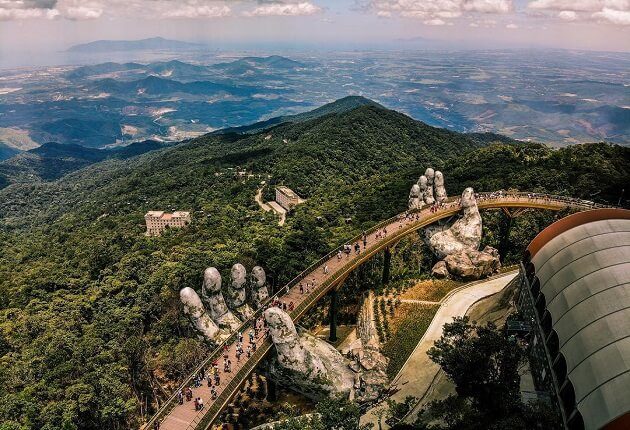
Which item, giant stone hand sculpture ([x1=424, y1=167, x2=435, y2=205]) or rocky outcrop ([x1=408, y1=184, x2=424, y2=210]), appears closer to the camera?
rocky outcrop ([x1=408, y1=184, x2=424, y2=210])

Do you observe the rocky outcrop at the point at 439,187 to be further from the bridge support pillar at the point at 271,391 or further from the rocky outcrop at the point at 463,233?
the bridge support pillar at the point at 271,391

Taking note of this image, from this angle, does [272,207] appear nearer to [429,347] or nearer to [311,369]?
[429,347]

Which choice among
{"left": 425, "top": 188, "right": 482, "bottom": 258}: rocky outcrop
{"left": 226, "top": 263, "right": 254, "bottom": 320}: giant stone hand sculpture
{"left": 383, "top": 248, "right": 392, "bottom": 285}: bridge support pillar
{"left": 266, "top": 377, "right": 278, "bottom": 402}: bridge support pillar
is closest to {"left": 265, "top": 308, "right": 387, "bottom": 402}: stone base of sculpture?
{"left": 266, "top": 377, "right": 278, "bottom": 402}: bridge support pillar

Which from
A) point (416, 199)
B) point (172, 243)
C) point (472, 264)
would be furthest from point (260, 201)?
point (472, 264)

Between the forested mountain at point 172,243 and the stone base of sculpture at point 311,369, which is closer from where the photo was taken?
the forested mountain at point 172,243

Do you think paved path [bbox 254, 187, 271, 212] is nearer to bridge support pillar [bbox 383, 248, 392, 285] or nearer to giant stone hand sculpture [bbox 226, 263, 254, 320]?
bridge support pillar [bbox 383, 248, 392, 285]

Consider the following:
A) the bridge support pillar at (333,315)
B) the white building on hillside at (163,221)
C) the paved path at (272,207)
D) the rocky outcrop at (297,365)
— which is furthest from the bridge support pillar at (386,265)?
the white building on hillside at (163,221)
